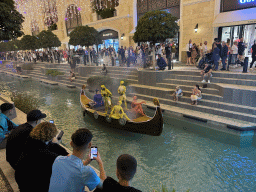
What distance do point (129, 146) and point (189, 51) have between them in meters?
10.3

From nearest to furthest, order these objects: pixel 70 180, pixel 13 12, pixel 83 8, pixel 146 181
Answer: pixel 70 180 < pixel 146 181 < pixel 13 12 < pixel 83 8

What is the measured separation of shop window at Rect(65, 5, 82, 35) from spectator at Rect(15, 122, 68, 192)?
29528mm

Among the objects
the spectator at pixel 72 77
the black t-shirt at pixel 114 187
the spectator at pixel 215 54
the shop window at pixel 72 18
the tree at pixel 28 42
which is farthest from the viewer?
the shop window at pixel 72 18

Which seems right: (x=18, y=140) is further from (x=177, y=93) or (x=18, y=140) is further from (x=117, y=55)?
(x=117, y=55)

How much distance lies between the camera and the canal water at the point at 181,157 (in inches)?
193

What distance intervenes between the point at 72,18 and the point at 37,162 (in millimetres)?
31980

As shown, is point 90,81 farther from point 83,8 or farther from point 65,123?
point 83,8

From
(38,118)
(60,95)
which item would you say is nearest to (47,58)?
(60,95)

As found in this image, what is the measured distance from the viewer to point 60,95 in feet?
48.4

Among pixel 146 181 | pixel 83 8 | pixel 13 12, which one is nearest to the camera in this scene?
pixel 146 181

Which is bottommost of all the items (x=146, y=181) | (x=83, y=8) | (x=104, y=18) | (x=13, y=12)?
(x=146, y=181)

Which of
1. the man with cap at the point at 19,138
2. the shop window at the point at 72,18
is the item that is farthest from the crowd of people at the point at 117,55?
the man with cap at the point at 19,138

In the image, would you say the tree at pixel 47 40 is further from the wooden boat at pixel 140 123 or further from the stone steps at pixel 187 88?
the wooden boat at pixel 140 123

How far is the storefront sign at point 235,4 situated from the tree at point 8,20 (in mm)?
13633
